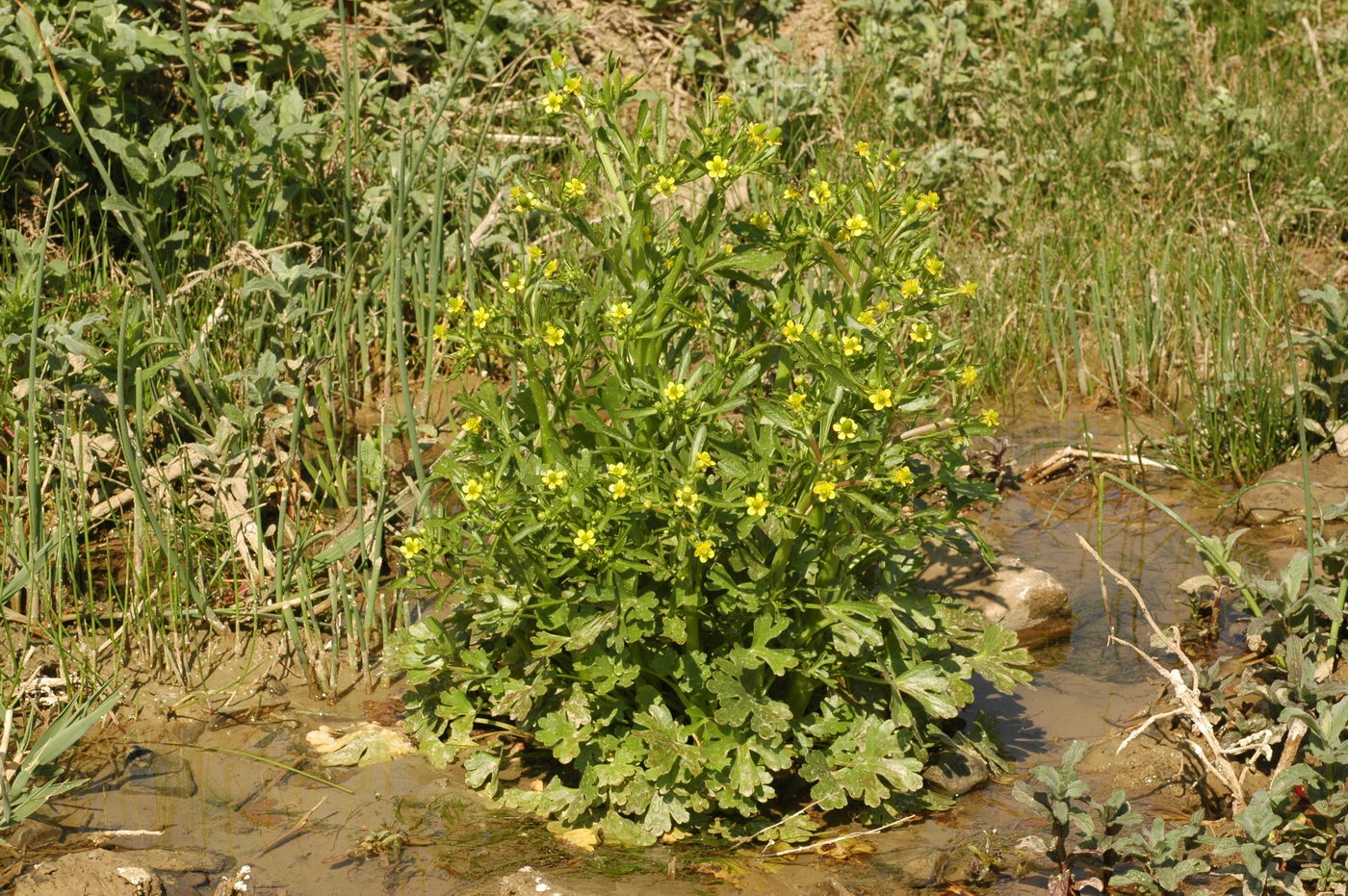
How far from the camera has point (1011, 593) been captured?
13.0ft

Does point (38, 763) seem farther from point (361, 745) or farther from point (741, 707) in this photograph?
point (741, 707)

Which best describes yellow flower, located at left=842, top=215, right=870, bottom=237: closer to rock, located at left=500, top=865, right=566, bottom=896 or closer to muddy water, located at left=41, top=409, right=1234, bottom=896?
muddy water, located at left=41, top=409, right=1234, bottom=896

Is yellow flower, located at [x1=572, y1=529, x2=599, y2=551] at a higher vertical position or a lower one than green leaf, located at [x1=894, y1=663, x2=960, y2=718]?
higher

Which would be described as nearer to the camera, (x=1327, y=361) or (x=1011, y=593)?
(x=1011, y=593)

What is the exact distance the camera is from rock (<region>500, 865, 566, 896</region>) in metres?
2.82

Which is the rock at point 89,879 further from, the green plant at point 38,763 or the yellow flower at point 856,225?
the yellow flower at point 856,225

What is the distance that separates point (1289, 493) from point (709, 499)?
259cm

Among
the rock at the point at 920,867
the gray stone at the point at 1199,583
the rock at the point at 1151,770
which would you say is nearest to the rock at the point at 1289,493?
the gray stone at the point at 1199,583

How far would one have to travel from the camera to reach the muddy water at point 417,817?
2975 millimetres

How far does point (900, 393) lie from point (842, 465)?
19 cm

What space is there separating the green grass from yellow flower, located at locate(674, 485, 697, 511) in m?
0.86

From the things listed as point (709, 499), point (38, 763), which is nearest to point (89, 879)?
point (38, 763)

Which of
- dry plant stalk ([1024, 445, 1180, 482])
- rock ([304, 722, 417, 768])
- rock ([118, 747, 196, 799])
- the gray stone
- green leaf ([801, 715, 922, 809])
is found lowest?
rock ([118, 747, 196, 799])

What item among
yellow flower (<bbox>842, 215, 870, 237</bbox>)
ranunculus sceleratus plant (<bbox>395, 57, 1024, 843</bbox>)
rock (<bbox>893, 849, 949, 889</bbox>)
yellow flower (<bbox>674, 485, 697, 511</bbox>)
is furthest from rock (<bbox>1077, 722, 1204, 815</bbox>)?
yellow flower (<bbox>842, 215, 870, 237</bbox>)
